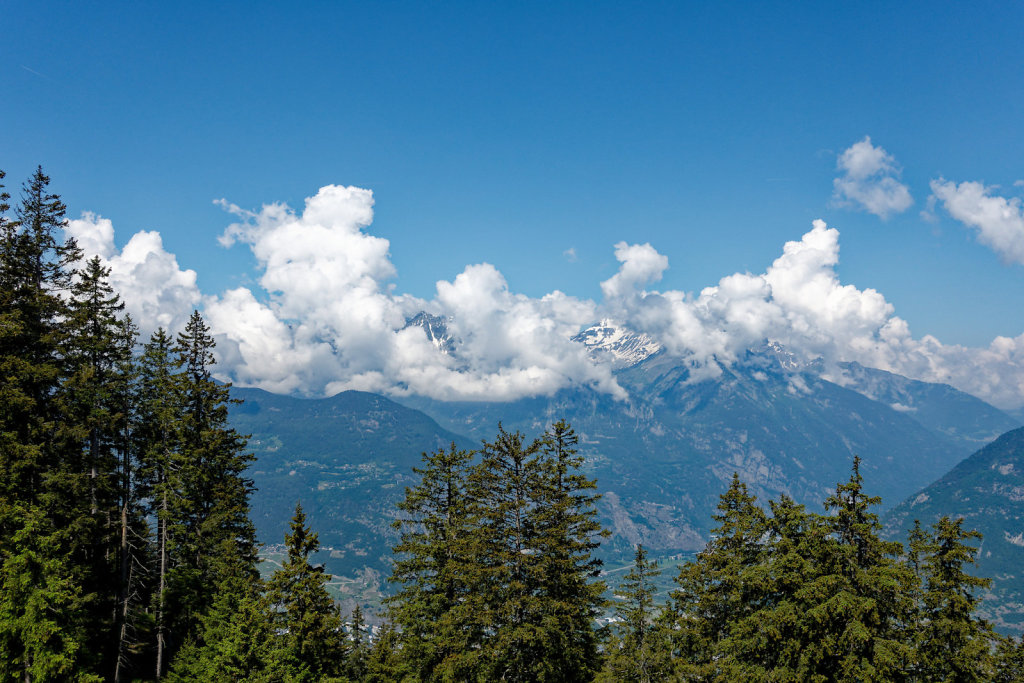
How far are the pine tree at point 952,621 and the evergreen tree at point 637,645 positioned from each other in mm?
12124

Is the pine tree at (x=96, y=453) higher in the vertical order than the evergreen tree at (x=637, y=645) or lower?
higher

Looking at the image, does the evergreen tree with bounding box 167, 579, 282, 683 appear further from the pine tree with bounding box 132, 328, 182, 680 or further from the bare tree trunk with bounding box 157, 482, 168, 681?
the pine tree with bounding box 132, 328, 182, 680

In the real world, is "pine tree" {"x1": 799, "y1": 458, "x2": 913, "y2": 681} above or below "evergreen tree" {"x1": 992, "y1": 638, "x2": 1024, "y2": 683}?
above

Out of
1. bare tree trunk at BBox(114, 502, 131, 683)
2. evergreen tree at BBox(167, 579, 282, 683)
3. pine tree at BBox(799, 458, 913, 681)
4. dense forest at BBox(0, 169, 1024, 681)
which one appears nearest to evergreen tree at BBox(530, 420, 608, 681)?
dense forest at BBox(0, 169, 1024, 681)

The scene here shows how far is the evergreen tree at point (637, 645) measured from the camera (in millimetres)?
25406

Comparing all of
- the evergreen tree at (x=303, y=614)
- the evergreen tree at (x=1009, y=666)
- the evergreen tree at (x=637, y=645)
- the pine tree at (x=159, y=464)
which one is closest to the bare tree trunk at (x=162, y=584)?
the pine tree at (x=159, y=464)

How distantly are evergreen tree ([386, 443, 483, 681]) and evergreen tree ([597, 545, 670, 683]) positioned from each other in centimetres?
641

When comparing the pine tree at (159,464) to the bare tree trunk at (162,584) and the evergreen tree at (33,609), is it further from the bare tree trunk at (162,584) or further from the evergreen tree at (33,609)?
the evergreen tree at (33,609)

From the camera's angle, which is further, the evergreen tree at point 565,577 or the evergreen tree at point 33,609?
the evergreen tree at point 565,577

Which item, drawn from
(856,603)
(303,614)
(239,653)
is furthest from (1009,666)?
(239,653)

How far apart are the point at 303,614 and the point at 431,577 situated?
715 centimetres

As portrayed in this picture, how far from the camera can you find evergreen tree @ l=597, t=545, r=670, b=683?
83.4ft

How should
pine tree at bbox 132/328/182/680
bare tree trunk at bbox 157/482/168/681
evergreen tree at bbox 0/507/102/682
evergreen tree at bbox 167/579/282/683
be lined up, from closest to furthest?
evergreen tree at bbox 0/507/102/682
evergreen tree at bbox 167/579/282/683
bare tree trunk at bbox 157/482/168/681
pine tree at bbox 132/328/182/680

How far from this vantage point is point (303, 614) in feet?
98.1
